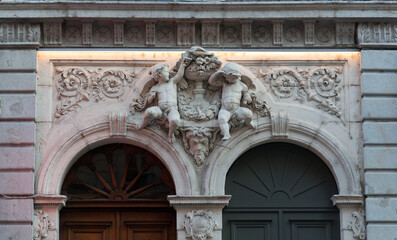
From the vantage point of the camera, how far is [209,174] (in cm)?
1612

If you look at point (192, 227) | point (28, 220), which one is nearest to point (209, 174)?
point (192, 227)

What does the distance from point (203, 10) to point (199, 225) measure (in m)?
3.70

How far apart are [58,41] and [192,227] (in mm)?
4003

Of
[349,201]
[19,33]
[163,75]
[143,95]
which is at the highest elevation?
[19,33]

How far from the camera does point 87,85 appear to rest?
1658cm

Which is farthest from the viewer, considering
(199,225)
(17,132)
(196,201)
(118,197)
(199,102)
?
(118,197)

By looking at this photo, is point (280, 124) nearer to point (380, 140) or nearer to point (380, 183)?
point (380, 140)

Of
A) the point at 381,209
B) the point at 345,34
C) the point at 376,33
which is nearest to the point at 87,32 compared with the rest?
the point at 345,34

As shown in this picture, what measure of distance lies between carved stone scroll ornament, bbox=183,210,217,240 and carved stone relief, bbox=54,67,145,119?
2464 millimetres

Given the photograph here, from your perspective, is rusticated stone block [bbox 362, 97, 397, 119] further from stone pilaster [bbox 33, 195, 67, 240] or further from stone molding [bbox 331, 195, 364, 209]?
stone pilaster [bbox 33, 195, 67, 240]

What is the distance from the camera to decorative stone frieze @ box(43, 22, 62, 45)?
16531 millimetres

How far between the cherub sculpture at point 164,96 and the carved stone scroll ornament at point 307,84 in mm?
1536

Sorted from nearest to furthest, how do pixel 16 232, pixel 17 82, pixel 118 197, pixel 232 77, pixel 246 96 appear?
pixel 16 232, pixel 232 77, pixel 17 82, pixel 246 96, pixel 118 197

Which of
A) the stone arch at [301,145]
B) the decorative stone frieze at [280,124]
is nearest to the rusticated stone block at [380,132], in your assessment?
the stone arch at [301,145]
